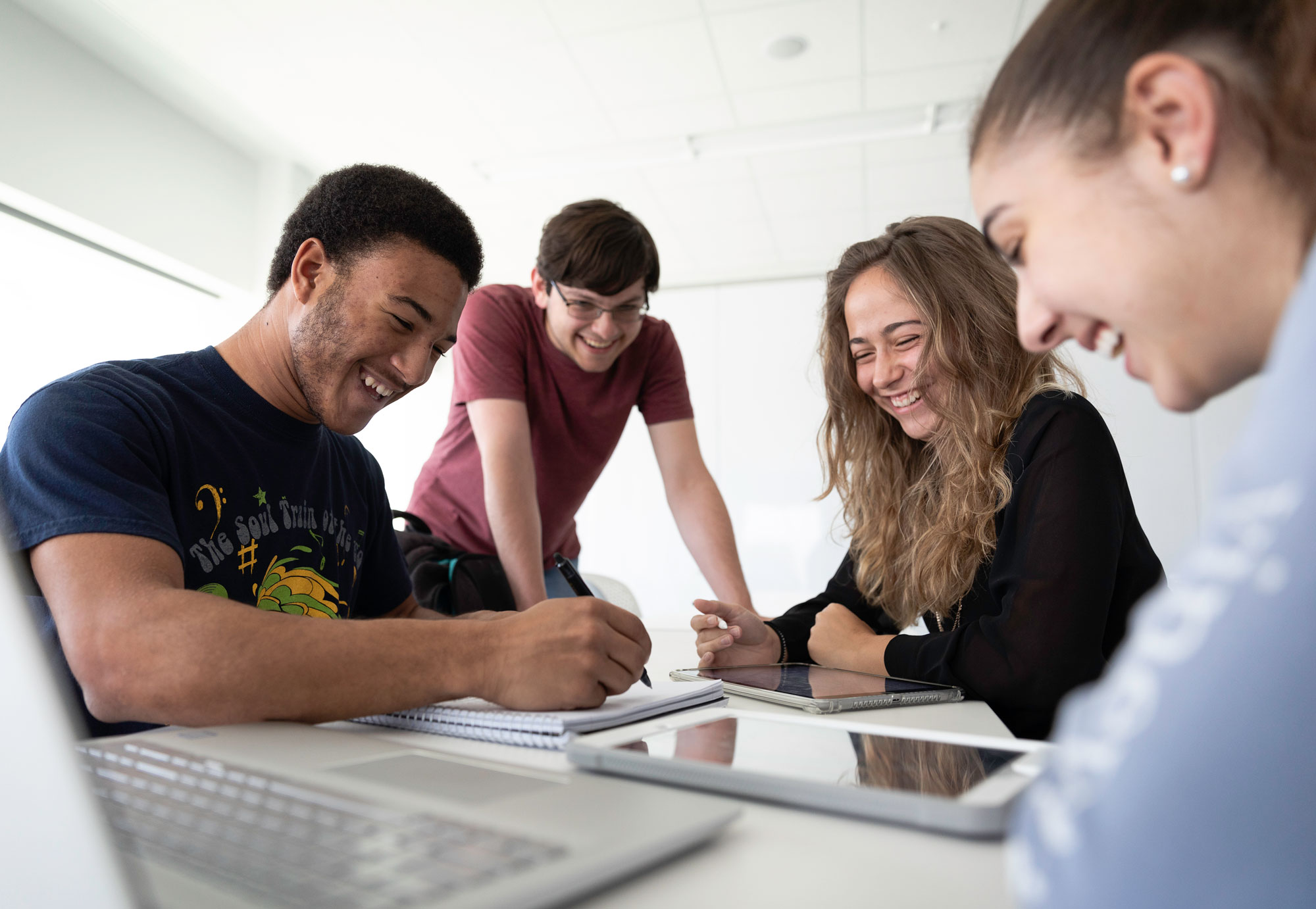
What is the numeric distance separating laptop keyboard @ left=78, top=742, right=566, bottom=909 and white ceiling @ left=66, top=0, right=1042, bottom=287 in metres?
3.19

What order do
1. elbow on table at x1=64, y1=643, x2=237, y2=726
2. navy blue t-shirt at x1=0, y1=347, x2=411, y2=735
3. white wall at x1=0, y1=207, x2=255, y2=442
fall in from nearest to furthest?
elbow on table at x1=64, y1=643, x2=237, y2=726, navy blue t-shirt at x1=0, y1=347, x2=411, y2=735, white wall at x1=0, y1=207, x2=255, y2=442

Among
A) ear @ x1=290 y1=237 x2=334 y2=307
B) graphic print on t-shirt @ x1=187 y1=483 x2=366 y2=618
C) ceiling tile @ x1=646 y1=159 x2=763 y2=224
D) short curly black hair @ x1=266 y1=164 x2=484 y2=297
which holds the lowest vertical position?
graphic print on t-shirt @ x1=187 y1=483 x2=366 y2=618

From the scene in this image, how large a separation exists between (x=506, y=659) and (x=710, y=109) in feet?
12.0

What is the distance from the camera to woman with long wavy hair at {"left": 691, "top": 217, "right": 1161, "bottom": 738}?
992mm

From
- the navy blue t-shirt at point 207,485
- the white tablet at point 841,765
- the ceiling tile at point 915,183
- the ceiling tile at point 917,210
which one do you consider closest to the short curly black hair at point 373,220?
the navy blue t-shirt at point 207,485

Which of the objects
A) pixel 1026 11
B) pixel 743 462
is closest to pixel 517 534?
pixel 1026 11

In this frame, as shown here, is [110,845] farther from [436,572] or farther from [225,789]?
[436,572]

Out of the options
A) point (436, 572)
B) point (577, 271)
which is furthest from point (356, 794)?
point (577, 271)

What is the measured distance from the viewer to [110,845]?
0.92ft

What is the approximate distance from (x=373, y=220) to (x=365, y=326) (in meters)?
0.15

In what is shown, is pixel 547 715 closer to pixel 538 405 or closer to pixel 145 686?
pixel 145 686

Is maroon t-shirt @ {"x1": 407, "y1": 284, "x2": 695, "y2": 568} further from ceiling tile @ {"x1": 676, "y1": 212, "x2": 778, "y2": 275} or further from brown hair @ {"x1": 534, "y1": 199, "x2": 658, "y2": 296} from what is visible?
ceiling tile @ {"x1": 676, "y1": 212, "x2": 778, "y2": 275}

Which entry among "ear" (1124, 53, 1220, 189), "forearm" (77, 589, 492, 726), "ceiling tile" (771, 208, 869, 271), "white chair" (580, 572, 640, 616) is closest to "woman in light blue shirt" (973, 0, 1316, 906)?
"ear" (1124, 53, 1220, 189)

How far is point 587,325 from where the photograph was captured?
1874 millimetres
